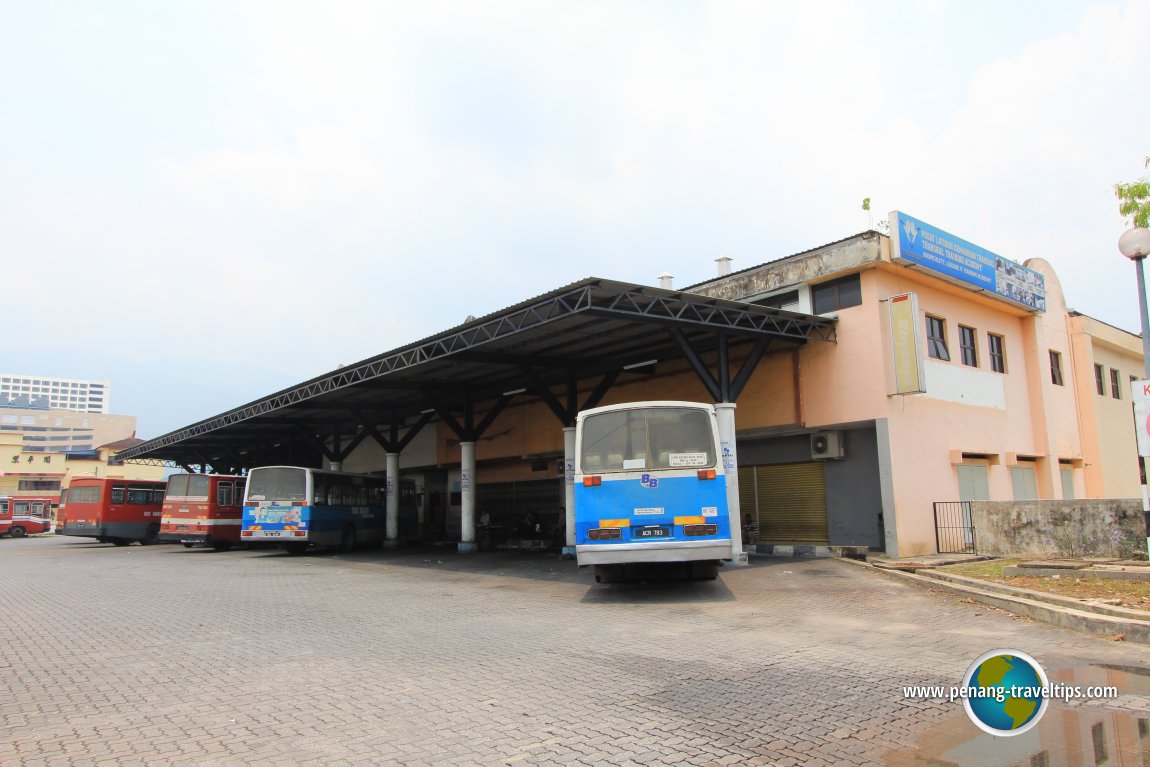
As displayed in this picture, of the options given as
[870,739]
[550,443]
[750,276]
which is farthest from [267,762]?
[550,443]

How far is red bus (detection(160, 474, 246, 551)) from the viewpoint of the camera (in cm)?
2634

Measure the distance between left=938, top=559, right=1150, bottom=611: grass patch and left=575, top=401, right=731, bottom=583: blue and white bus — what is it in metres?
4.24

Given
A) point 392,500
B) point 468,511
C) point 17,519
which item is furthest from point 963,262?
point 17,519

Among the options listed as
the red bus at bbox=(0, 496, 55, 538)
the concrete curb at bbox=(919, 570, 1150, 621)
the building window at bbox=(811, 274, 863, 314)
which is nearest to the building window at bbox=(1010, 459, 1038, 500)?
the building window at bbox=(811, 274, 863, 314)

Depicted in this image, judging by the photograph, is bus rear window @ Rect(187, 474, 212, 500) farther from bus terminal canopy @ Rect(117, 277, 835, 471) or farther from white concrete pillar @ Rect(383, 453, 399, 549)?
white concrete pillar @ Rect(383, 453, 399, 549)

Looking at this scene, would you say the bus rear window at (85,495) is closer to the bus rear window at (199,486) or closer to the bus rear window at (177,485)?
the bus rear window at (177,485)

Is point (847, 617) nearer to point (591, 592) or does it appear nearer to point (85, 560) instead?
point (591, 592)

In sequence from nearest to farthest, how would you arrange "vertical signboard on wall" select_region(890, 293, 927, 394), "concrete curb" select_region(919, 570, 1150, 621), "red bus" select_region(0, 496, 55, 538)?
"concrete curb" select_region(919, 570, 1150, 621) → "vertical signboard on wall" select_region(890, 293, 927, 394) → "red bus" select_region(0, 496, 55, 538)

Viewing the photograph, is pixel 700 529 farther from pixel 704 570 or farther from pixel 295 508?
pixel 295 508

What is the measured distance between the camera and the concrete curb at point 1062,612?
7.71 meters

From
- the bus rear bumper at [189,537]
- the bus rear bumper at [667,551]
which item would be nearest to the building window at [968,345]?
the bus rear bumper at [667,551]

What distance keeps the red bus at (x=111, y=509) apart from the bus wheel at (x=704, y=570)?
25881 millimetres

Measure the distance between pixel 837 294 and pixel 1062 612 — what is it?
10261 millimetres

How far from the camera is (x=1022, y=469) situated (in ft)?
68.2
